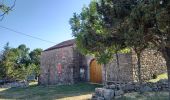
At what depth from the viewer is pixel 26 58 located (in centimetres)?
5581

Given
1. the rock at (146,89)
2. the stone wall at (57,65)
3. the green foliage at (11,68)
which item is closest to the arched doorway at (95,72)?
the stone wall at (57,65)

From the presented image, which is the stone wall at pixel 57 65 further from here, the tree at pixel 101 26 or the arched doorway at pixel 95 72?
the tree at pixel 101 26

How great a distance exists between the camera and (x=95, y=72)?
1083 inches

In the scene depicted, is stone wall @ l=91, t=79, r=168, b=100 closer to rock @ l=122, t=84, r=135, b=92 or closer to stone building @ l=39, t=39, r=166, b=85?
rock @ l=122, t=84, r=135, b=92

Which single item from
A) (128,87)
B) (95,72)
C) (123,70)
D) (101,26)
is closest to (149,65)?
(123,70)

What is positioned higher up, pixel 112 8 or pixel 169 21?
pixel 112 8

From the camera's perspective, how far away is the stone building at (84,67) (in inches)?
914

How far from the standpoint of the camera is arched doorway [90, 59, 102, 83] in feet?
88.3

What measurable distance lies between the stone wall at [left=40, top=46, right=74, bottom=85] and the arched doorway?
7.30 feet

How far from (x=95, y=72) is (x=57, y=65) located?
539 cm

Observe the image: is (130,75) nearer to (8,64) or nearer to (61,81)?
(61,81)

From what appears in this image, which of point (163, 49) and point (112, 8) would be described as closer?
point (112, 8)

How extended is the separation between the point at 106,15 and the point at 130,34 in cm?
205

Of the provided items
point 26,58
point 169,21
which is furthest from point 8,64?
point 169,21
